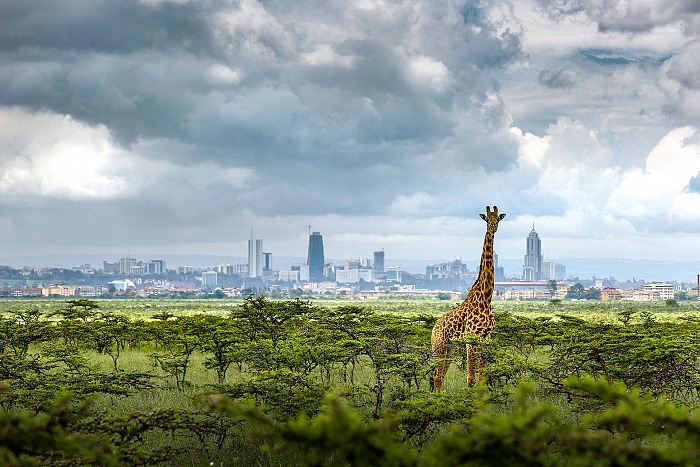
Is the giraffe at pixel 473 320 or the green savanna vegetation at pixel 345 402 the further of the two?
the giraffe at pixel 473 320

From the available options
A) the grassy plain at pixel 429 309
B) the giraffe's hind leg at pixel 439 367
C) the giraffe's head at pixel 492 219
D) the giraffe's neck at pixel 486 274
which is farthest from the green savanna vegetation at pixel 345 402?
the grassy plain at pixel 429 309

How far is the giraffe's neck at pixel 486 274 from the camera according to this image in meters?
14.0

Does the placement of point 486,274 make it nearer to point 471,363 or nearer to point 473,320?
point 473,320

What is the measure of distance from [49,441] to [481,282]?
1114 cm

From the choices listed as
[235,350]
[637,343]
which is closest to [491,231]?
[637,343]

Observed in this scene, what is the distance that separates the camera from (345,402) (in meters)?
9.57

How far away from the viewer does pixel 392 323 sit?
17984 mm

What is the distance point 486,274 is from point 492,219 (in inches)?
45.0

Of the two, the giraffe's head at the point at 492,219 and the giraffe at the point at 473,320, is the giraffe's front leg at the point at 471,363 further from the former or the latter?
the giraffe's head at the point at 492,219

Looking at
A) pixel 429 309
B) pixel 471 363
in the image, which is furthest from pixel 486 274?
pixel 429 309

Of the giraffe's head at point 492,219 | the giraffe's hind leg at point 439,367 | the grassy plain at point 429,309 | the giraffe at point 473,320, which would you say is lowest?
the grassy plain at point 429,309

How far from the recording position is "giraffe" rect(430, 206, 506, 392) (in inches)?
528

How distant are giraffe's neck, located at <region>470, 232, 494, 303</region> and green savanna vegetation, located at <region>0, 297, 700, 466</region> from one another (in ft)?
3.83

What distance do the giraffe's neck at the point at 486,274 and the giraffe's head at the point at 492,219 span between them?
0.14 metres
